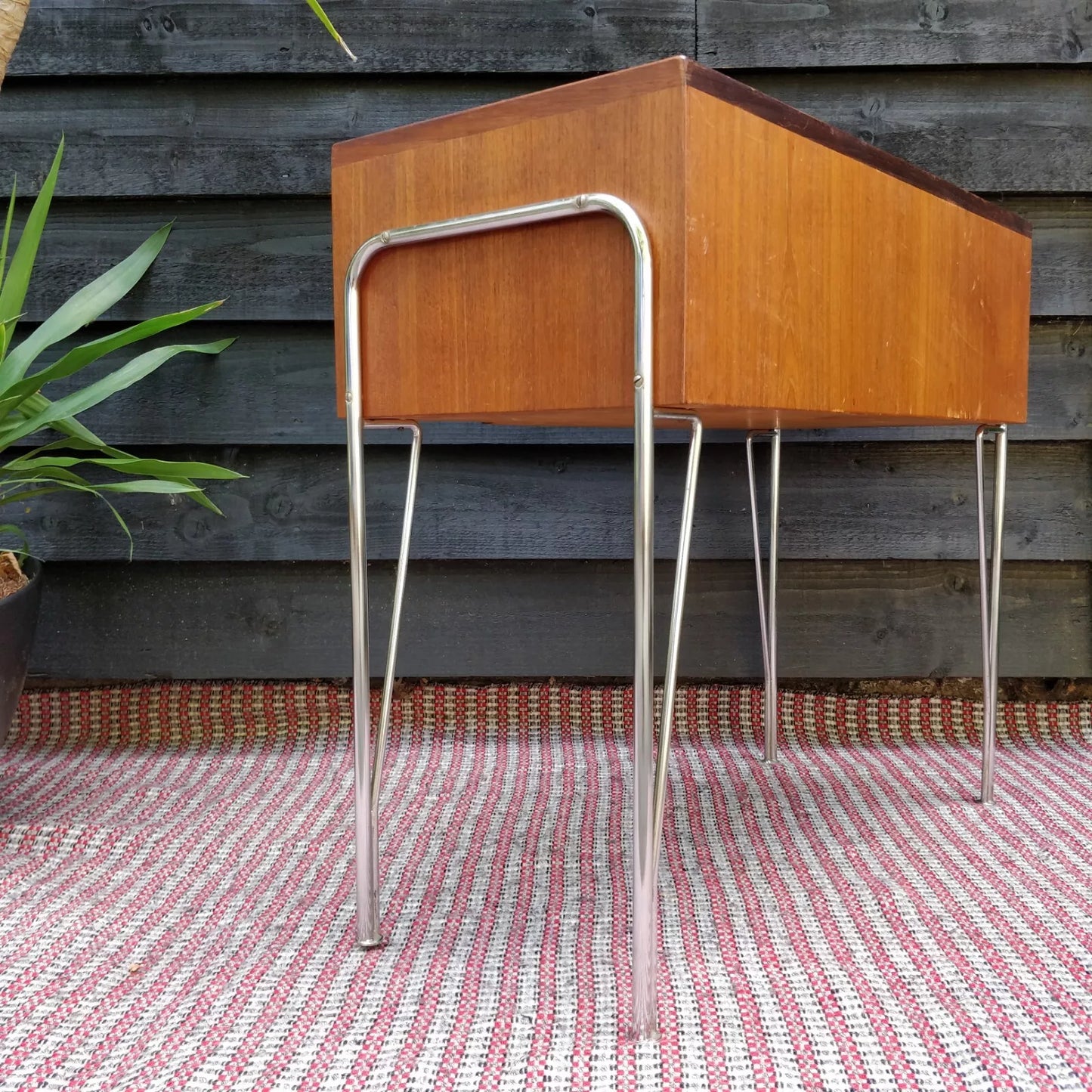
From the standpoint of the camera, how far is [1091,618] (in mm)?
1606

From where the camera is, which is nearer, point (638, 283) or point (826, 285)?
point (638, 283)

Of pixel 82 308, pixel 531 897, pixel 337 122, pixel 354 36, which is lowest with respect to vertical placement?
pixel 531 897

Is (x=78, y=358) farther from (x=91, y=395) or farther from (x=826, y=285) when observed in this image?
(x=826, y=285)

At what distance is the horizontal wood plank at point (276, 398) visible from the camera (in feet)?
5.11

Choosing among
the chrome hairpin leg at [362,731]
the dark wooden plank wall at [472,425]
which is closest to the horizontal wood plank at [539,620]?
the dark wooden plank wall at [472,425]

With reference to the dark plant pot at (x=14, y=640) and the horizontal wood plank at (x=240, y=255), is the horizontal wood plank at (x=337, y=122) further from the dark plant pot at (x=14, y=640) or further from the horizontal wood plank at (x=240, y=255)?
the dark plant pot at (x=14, y=640)

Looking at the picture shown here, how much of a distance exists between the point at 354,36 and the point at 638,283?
106 cm

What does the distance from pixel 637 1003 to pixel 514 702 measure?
0.90 meters

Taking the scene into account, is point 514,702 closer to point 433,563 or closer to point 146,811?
point 433,563

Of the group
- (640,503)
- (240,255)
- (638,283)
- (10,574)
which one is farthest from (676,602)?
(240,255)

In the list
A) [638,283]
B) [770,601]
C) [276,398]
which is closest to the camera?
[638,283]

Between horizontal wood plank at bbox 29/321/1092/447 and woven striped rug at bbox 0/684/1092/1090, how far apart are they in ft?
1.31

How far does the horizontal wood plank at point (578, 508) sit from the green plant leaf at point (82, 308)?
0.32 m

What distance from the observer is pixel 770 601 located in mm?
1467
